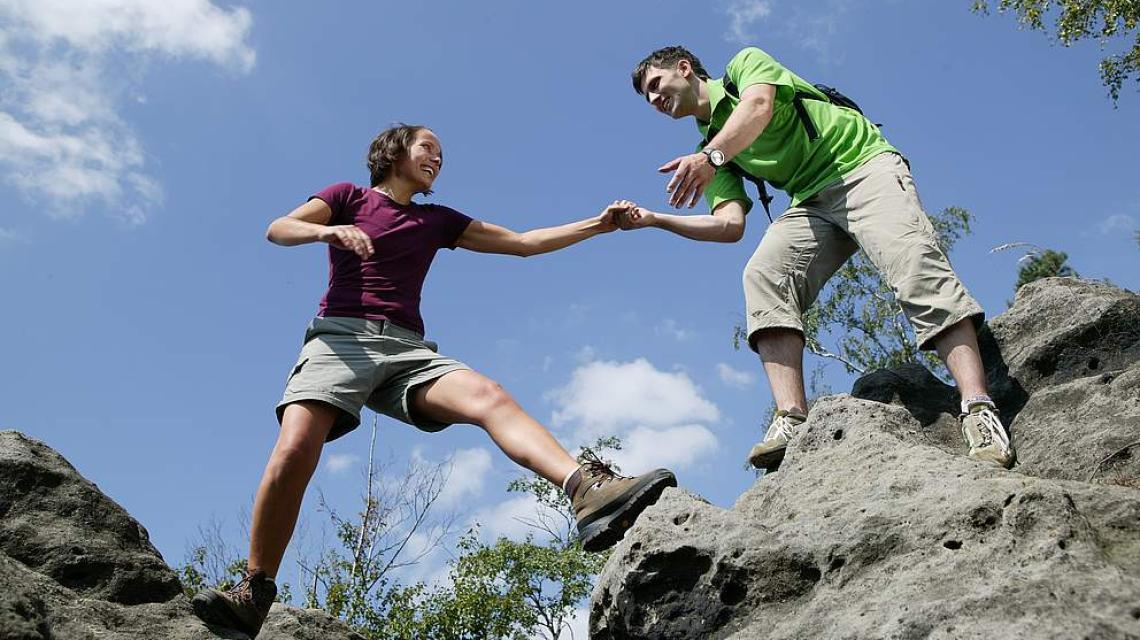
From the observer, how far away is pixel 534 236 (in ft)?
18.5

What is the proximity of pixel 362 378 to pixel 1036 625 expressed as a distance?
3.13 metres

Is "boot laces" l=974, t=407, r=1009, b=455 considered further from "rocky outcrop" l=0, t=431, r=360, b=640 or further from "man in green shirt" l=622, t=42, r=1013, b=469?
"rocky outcrop" l=0, t=431, r=360, b=640

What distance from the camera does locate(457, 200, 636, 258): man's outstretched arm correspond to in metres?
5.60

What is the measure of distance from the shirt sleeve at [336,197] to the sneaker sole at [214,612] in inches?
75.0

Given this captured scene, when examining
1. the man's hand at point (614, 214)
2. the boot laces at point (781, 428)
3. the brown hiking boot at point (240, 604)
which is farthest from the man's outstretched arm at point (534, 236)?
the brown hiking boot at point (240, 604)

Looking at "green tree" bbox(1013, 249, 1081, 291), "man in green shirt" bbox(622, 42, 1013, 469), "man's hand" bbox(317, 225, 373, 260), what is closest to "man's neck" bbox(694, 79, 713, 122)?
"man in green shirt" bbox(622, 42, 1013, 469)

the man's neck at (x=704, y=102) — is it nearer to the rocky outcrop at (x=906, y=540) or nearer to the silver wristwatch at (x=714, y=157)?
the silver wristwatch at (x=714, y=157)

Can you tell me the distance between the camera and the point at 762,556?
11.4 feet

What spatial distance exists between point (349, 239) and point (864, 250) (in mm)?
2650

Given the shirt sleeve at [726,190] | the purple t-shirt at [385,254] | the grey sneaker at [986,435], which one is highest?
the shirt sleeve at [726,190]

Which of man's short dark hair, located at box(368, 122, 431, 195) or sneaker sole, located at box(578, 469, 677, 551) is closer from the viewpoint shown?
sneaker sole, located at box(578, 469, 677, 551)

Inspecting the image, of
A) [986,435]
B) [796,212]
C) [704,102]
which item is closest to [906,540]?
[986,435]

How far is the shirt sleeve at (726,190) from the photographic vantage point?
599 centimetres

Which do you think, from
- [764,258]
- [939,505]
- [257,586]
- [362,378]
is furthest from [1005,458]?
[257,586]
